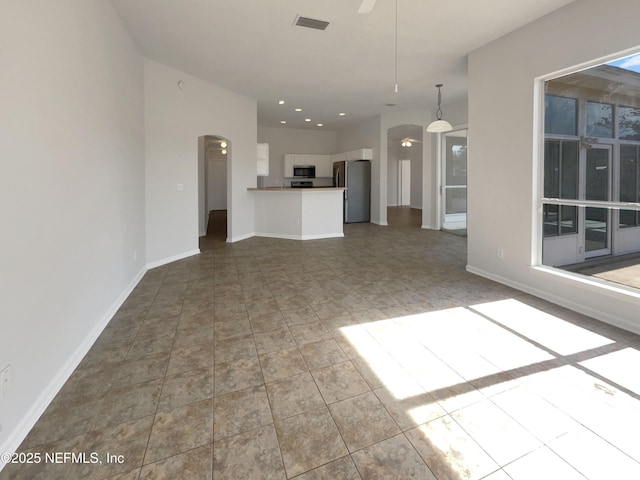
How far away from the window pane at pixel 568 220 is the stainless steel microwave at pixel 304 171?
8144mm

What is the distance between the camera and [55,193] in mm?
2094

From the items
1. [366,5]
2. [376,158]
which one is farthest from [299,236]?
[366,5]

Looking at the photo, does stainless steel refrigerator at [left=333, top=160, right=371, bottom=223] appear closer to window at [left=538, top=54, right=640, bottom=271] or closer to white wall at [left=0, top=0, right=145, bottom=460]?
window at [left=538, top=54, right=640, bottom=271]

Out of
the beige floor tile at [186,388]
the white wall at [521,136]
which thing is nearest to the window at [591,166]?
the white wall at [521,136]

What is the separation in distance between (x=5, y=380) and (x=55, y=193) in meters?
1.09

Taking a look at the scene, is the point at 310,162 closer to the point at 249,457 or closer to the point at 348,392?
the point at 348,392

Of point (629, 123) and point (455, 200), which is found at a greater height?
point (629, 123)

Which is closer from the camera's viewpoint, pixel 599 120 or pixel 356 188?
pixel 599 120

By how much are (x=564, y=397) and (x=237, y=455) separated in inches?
72.2

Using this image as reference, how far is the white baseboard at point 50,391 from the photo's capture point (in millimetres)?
1601

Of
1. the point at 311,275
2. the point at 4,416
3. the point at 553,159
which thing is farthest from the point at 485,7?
the point at 4,416

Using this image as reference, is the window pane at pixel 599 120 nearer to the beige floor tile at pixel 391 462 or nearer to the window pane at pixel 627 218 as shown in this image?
the window pane at pixel 627 218

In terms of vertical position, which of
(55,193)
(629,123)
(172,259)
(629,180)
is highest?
(629,123)

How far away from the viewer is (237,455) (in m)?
1.55
